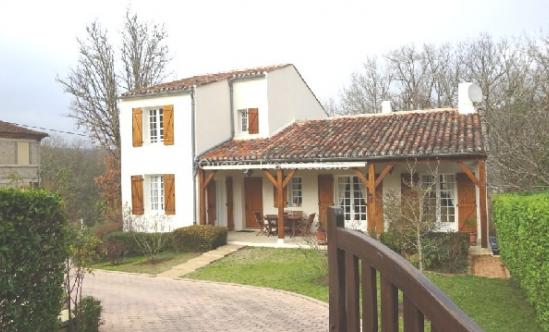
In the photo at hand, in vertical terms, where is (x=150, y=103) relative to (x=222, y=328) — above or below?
above

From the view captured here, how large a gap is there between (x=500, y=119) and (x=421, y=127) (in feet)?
8.80

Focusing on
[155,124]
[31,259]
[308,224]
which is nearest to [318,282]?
[308,224]

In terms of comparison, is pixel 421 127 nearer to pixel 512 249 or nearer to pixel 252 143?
pixel 252 143

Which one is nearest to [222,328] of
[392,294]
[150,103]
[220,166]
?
[392,294]

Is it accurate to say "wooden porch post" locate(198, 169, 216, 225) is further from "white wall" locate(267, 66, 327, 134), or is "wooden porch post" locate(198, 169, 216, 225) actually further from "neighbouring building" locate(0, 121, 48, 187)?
"neighbouring building" locate(0, 121, 48, 187)

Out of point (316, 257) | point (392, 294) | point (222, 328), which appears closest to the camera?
point (392, 294)

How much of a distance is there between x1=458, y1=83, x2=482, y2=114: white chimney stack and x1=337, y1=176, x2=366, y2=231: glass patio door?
466 cm

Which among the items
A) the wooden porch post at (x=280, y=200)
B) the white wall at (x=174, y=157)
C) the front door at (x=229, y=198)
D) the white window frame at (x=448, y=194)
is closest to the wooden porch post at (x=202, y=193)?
the white wall at (x=174, y=157)

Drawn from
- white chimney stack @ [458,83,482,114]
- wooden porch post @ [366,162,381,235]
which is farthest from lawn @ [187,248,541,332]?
white chimney stack @ [458,83,482,114]

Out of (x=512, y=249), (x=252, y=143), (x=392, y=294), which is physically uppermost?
(x=252, y=143)

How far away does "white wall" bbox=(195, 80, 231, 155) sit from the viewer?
19.2 meters

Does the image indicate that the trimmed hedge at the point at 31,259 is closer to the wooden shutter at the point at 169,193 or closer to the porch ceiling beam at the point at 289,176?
the porch ceiling beam at the point at 289,176

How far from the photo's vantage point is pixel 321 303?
10.3m

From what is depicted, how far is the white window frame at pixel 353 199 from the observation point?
18406 millimetres
